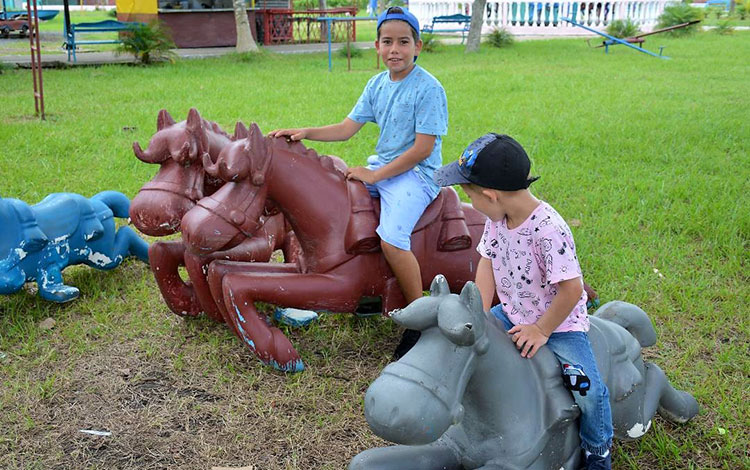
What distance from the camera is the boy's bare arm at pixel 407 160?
3.33m

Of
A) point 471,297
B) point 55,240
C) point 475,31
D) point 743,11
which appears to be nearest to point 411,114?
point 471,297

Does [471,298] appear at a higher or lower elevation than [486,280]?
higher

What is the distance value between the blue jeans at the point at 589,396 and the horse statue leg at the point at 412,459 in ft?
1.40

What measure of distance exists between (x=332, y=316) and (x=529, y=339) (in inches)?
75.4

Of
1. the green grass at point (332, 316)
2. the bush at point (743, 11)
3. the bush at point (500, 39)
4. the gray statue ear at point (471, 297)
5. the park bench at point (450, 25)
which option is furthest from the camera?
the bush at point (743, 11)

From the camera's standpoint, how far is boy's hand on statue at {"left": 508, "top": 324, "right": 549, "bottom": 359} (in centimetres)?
224

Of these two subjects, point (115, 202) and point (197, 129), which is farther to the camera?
point (115, 202)

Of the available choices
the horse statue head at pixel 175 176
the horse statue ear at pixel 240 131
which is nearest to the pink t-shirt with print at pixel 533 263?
the horse statue ear at pixel 240 131

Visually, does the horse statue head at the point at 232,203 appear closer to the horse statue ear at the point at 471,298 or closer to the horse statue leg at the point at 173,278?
the horse statue leg at the point at 173,278

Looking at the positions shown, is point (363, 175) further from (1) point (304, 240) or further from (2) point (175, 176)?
(2) point (175, 176)

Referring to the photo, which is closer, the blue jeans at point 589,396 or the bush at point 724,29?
the blue jeans at point 589,396

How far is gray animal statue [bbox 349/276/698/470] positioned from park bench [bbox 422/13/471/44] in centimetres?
2005

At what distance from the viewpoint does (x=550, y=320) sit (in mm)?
2283

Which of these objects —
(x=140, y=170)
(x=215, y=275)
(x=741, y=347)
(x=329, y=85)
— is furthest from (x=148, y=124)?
(x=741, y=347)
